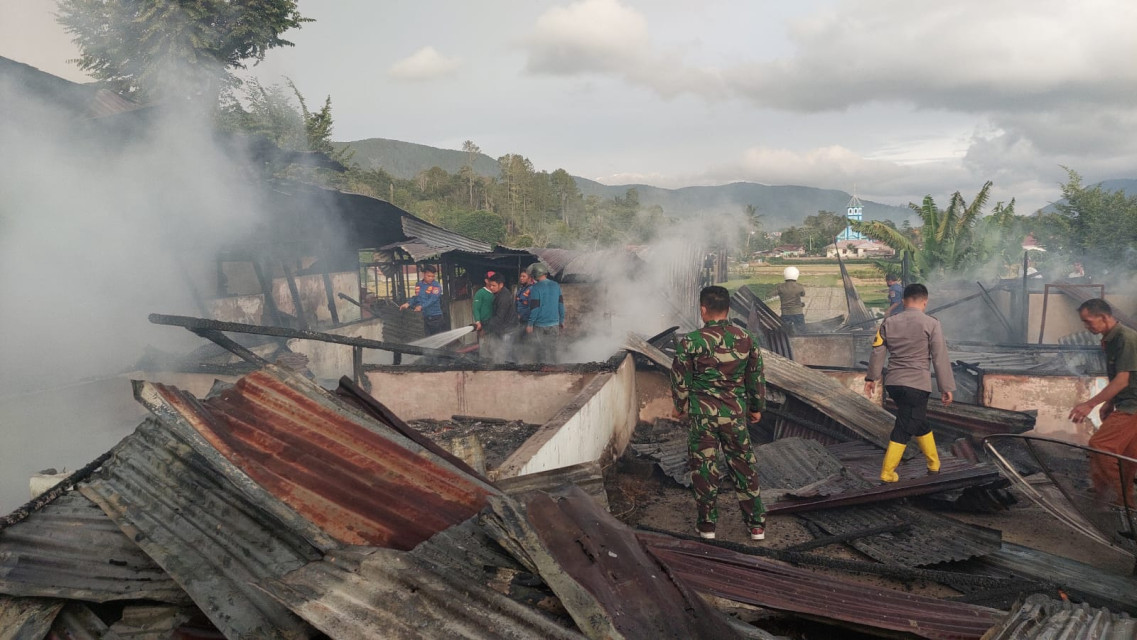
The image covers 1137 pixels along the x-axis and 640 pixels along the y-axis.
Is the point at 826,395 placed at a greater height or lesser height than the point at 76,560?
lesser

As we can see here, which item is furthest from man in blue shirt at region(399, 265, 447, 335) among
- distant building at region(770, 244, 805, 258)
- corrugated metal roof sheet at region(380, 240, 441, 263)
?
distant building at region(770, 244, 805, 258)

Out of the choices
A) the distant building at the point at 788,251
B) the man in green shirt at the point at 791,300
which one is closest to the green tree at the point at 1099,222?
the man in green shirt at the point at 791,300

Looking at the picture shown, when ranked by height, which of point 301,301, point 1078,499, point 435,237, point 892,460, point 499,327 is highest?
point 435,237

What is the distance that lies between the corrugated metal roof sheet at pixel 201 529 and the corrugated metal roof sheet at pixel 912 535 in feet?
12.3

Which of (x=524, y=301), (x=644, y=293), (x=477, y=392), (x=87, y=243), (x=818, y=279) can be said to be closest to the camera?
(x=477, y=392)

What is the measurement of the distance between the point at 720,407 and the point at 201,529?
324 cm

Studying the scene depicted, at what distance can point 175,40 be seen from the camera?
1719 centimetres

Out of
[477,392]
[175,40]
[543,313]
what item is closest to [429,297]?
[543,313]

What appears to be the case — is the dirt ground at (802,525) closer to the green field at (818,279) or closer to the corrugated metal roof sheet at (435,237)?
the corrugated metal roof sheet at (435,237)

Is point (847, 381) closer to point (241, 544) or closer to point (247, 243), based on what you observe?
point (241, 544)

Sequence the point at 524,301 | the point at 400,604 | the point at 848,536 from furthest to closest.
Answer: the point at 524,301
the point at 848,536
the point at 400,604

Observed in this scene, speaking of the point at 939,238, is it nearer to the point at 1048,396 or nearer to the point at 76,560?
the point at 1048,396

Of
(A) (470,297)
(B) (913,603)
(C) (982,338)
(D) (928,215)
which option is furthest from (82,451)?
(D) (928,215)

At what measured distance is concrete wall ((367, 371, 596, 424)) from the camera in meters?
6.69
